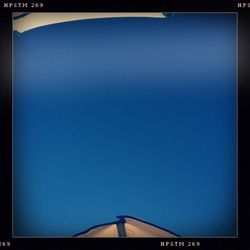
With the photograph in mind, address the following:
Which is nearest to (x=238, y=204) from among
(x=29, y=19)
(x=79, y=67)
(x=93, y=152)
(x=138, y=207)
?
(x=138, y=207)

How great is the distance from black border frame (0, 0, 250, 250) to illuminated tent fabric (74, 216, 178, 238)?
0.01m

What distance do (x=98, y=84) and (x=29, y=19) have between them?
0.75 ft

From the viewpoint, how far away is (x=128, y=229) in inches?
68.6

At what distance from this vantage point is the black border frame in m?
1.74

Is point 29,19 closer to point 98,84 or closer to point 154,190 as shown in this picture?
point 98,84

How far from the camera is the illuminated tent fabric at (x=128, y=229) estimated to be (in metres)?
1.74

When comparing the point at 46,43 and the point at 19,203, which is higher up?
the point at 46,43
